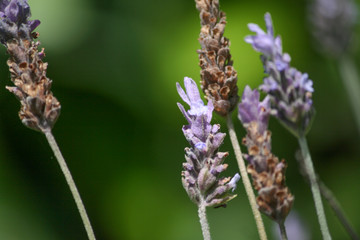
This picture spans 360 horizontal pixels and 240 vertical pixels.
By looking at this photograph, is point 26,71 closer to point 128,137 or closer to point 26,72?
point 26,72

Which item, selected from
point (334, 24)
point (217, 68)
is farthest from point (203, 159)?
point (334, 24)

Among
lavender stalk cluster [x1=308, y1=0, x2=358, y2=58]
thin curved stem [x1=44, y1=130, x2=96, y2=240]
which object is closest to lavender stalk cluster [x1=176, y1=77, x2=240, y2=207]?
thin curved stem [x1=44, y1=130, x2=96, y2=240]

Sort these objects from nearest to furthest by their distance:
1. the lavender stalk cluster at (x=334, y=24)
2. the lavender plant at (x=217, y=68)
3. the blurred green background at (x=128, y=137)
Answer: the lavender plant at (x=217, y=68) < the lavender stalk cluster at (x=334, y=24) < the blurred green background at (x=128, y=137)

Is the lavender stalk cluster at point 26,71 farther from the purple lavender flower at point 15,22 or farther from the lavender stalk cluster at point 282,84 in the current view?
A: the lavender stalk cluster at point 282,84

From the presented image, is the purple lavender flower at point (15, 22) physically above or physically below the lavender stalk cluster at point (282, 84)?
above

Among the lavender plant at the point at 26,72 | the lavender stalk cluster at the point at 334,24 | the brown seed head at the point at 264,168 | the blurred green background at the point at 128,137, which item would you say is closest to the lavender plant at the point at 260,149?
the brown seed head at the point at 264,168

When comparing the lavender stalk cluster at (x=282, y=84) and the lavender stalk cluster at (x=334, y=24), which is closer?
the lavender stalk cluster at (x=282, y=84)

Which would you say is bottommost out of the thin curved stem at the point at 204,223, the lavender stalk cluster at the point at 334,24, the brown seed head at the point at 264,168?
the thin curved stem at the point at 204,223
